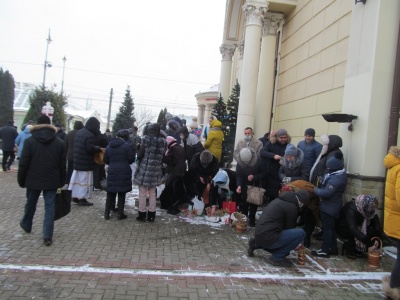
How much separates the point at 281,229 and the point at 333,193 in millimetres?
1035

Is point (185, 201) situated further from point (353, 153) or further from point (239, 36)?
point (239, 36)

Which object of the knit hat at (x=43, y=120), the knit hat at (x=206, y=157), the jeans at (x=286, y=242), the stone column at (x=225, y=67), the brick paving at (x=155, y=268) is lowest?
the brick paving at (x=155, y=268)

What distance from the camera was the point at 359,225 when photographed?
5.43 meters

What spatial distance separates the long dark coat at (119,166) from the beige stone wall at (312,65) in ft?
14.0

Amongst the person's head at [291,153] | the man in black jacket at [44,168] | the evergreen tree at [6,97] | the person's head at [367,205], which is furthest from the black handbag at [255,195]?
the evergreen tree at [6,97]

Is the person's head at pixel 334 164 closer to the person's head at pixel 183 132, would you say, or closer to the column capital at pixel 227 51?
the person's head at pixel 183 132

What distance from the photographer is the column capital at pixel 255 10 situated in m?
10.5

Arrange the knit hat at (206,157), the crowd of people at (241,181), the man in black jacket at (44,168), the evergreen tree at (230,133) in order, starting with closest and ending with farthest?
the crowd of people at (241,181)
the man in black jacket at (44,168)
the knit hat at (206,157)
the evergreen tree at (230,133)

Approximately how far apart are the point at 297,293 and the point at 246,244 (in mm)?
1831

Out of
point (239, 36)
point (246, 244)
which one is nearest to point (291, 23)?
point (239, 36)

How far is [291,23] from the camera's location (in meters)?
10.8

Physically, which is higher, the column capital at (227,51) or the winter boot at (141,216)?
the column capital at (227,51)

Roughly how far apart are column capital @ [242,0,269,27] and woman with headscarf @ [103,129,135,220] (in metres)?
5.94

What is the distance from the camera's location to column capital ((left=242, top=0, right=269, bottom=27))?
34.5 ft
